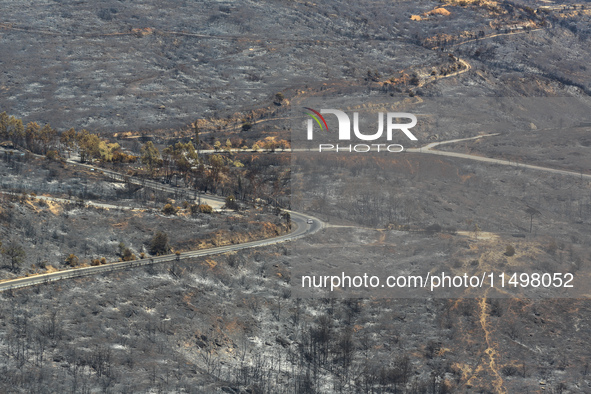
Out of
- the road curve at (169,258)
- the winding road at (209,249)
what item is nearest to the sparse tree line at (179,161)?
the winding road at (209,249)

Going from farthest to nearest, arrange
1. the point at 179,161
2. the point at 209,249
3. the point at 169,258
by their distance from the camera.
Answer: the point at 179,161 → the point at 209,249 → the point at 169,258

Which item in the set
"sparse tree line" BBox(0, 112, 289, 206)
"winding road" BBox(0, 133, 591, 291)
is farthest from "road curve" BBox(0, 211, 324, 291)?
"sparse tree line" BBox(0, 112, 289, 206)

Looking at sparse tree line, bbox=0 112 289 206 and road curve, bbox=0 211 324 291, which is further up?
sparse tree line, bbox=0 112 289 206

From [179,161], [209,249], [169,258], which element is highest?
[179,161]

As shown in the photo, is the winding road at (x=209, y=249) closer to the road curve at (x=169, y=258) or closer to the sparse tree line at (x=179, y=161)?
the road curve at (x=169, y=258)

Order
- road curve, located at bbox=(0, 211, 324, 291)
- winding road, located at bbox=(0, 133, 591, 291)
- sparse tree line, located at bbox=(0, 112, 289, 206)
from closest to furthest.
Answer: road curve, located at bbox=(0, 211, 324, 291) < winding road, located at bbox=(0, 133, 591, 291) < sparse tree line, located at bbox=(0, 112, 289, 206)

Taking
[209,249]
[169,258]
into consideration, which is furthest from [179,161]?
[169,258]

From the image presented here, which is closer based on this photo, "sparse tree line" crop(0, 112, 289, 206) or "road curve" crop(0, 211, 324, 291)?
"road curve" crop(0, 211, 324, 291)

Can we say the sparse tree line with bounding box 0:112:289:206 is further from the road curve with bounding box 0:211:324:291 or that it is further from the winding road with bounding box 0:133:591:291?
the road curve with bounding box 0:211:324:291

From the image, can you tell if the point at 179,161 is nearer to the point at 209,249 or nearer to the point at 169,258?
the point at 209,249
